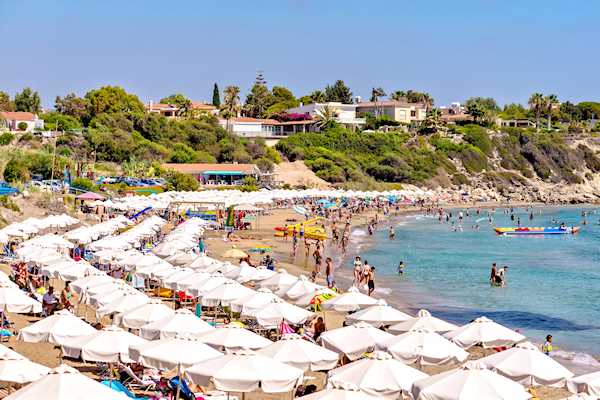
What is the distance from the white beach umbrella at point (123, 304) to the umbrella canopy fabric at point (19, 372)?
5.27 m

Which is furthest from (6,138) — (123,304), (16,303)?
(123,304)

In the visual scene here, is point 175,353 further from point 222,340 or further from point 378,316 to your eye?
point 378,316

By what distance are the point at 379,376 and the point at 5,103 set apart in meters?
95.6

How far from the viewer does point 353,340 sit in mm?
13828

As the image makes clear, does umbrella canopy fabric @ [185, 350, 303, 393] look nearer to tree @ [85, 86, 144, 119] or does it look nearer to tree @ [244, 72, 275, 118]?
tree @ [85, 86, 144, 119]

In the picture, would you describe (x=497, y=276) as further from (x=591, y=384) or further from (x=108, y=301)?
(x=591, y=384)

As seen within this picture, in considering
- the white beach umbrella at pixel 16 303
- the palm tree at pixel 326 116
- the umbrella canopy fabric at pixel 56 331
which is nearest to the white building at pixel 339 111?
the palm tree at pixel 326 116

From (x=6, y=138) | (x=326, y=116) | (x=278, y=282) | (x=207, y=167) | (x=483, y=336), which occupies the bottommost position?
(x=483, y=336)

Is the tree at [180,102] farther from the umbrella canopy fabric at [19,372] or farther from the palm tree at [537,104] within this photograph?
the umbrella canopy fabric at [19,372]

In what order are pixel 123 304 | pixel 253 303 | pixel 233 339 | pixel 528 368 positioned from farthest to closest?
pixel 253 303
pixel 123 304
pixel 233 339
pixel 528 368

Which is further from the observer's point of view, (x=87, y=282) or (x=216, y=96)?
(x=216, y=96)

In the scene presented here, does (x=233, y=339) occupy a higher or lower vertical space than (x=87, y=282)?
lower

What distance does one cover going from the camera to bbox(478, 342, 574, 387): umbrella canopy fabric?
1211 centimetres

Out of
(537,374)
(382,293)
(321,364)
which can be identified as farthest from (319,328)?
(382,293)
